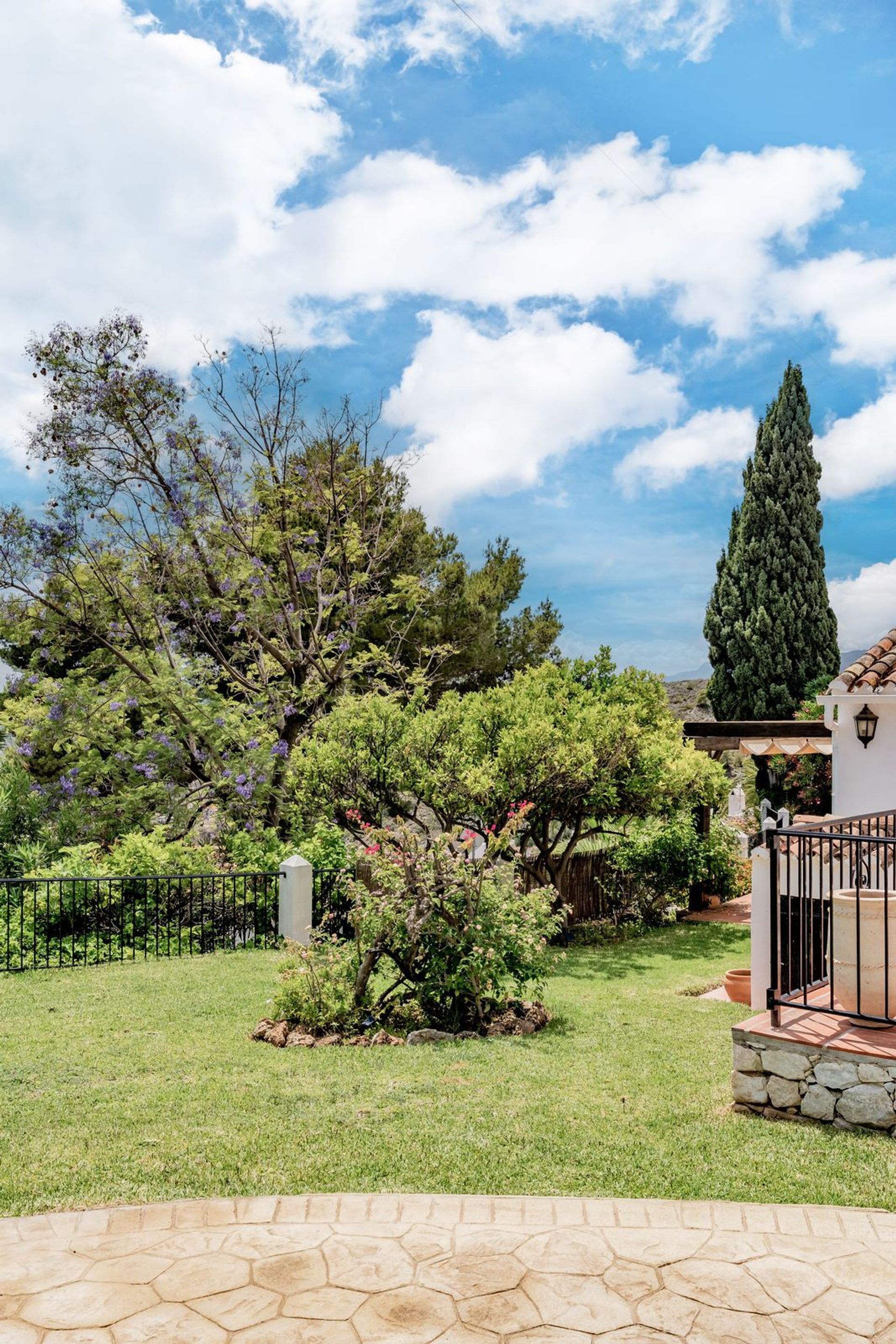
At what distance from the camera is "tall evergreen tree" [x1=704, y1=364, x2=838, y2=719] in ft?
86.0

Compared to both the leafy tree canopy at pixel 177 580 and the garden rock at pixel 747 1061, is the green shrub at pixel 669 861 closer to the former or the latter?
the leafy tree canopy at pixel 177 580

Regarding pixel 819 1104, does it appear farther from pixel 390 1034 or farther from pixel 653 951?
pixel 653 951

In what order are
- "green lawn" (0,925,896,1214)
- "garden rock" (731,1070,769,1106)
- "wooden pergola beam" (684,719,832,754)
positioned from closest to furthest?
"green lawn" (0,925,896,1214) < "garden rock" (731,1070,769,1106) < "wooden pergola beam" (684,719,832,754)

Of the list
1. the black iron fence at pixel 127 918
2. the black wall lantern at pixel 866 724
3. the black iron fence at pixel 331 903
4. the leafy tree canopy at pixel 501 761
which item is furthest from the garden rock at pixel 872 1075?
the black iron fence at pixel 331 903

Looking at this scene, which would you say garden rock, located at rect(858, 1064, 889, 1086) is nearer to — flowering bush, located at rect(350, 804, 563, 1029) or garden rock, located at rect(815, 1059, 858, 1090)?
garden rock, located at rect(815, 1059, 858, 1090)

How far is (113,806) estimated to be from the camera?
682 inches

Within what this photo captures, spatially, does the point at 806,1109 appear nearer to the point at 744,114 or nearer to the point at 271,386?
the point at 744,114

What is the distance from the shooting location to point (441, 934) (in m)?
8.09

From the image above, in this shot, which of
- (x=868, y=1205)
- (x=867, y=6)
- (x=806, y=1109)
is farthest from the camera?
(x=867, y=6)

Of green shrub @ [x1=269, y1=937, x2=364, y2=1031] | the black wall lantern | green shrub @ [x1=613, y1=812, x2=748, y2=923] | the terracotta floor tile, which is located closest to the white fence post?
green shrub @ [x1=269, y1=937, x2=364, y2=1031]

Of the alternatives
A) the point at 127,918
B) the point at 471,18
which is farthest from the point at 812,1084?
the point at 127,918

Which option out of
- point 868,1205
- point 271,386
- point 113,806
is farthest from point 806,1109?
point 271,386

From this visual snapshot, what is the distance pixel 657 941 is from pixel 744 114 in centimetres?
1136

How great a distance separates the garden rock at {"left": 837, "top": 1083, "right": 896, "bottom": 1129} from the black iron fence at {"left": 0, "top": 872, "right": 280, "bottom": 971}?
859cm
